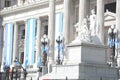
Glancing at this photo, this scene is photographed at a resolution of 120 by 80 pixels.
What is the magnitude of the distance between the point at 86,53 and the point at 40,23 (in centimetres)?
3070

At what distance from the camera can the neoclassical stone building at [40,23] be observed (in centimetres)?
4212

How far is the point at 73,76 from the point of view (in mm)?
22578

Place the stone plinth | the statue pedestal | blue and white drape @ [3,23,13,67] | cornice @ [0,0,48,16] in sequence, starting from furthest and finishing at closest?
blue and white drape @ [3,23,13,67], cornice @ [0,0,48,16], the statue pedestal, the stone plinth

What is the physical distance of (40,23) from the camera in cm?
5334

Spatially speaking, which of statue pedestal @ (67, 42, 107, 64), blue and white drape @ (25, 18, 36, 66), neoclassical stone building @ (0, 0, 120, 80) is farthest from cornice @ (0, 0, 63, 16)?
statue pedestal @ (67, 42, 107, 64)

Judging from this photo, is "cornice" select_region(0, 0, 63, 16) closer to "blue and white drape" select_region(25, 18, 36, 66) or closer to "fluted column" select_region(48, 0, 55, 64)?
"blue and white drape" select_region(25, 18, 36, 66)

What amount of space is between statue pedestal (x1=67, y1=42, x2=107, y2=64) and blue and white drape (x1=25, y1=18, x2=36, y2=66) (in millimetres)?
29055

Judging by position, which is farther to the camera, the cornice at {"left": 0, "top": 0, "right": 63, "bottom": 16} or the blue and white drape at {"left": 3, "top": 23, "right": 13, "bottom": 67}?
the blue and white drape at {"left": 3, "top": 23, "right": 13, "bottom": 67}

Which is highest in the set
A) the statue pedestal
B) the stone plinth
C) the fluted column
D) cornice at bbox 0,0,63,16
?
cornice at bbox 0,0,63,16

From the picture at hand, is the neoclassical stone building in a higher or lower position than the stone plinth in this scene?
higher

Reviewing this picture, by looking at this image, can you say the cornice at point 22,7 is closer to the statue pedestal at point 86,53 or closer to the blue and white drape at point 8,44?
the blue and white drape at point 8,44

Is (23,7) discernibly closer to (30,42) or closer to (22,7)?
(22,7)

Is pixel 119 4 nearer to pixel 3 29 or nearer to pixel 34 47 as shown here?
pixel 34 47

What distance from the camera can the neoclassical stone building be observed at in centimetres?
4212
